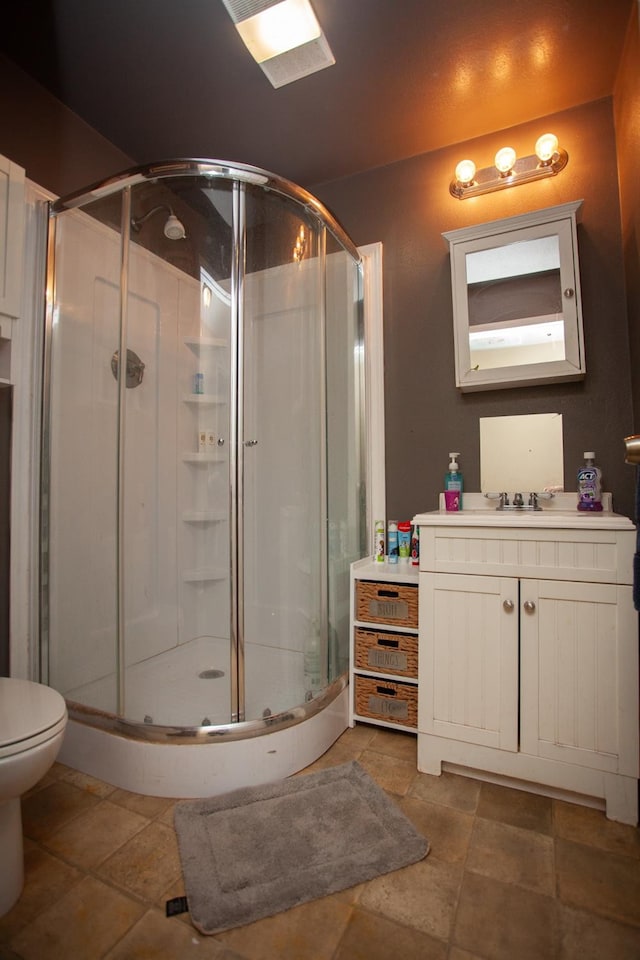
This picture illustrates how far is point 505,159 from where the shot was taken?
193cm

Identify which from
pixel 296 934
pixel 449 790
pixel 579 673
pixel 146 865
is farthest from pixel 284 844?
pixel 579 673

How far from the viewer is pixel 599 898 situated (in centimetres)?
107

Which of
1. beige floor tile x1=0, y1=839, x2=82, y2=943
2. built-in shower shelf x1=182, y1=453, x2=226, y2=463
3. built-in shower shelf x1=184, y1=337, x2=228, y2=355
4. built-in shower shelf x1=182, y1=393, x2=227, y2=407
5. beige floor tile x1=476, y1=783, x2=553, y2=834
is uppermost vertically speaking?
built-in shower shelf x1=184, y1=337, x2=228, y2=355

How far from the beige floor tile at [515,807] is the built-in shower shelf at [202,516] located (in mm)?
1330

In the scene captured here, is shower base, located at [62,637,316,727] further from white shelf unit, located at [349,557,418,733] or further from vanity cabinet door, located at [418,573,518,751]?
vanity cabinet door, located at [418,573,518,751]

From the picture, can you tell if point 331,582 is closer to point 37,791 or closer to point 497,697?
point 497,697

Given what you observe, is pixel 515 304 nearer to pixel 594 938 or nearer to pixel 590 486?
pixel 590 486

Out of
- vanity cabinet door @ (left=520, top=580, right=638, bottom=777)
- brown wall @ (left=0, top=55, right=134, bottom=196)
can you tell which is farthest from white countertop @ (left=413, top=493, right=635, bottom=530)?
brown wall @ (left=0, top=55, right=134, bottom=196)

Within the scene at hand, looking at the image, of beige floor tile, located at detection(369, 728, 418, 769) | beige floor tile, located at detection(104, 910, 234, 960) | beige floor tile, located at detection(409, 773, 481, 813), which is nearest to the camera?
beige floor tile, located at detection(104, 910, 234, 960)

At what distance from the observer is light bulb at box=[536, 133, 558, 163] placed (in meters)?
1.86

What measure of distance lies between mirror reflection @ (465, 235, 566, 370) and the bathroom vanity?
795 mm

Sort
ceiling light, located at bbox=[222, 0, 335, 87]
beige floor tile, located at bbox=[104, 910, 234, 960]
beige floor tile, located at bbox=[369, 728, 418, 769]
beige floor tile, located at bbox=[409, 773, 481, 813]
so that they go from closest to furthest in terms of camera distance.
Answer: beige floor tile, located at bbox=[104, 910, 234, 960]
beige floor tile, located at bbox=[409, 773, 481, 813]
ceiling light, located at bbox=[222, 0, 335, 87]
beige floor tile, located at bbox=[369, 728, 418, 769]

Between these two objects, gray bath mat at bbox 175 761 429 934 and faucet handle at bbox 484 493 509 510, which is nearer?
gray bath mat at bbox 175 761 429 934

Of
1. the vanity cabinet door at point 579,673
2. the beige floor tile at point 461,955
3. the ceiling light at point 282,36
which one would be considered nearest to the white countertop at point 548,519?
the vanity cabinet door at point 579,673
